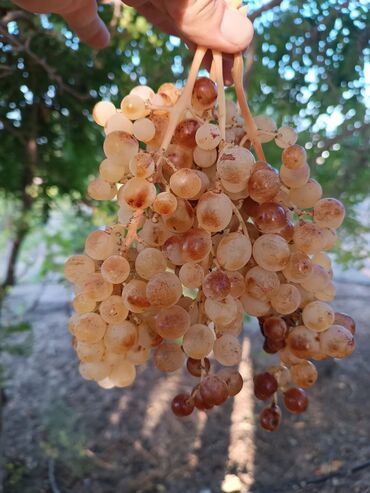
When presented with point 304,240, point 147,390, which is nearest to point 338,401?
point 147,390

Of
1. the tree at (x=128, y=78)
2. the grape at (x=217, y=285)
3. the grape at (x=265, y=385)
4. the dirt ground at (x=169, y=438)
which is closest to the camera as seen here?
the grape at (x=217, y=285)

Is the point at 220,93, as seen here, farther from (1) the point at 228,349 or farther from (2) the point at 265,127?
(1) the point at 228,349

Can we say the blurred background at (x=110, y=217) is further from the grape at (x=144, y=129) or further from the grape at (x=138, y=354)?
the grape at (x=138, y=354)

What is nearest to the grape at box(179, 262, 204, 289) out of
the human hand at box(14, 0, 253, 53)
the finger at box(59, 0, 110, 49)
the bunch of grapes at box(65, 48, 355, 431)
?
the bunch of grapes at box(65, 48, 355, 431)

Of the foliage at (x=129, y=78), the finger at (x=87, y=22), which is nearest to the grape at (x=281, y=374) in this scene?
the finger at (x=87, y=22)

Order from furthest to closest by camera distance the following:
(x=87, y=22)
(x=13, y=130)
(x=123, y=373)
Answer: (x=13, y=130)
(x=87, y=22)
(x=123, y=373)

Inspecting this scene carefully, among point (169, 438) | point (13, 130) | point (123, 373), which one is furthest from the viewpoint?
point (169, 438)

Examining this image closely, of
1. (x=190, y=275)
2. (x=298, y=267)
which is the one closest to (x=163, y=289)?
(x=190, y=275)
